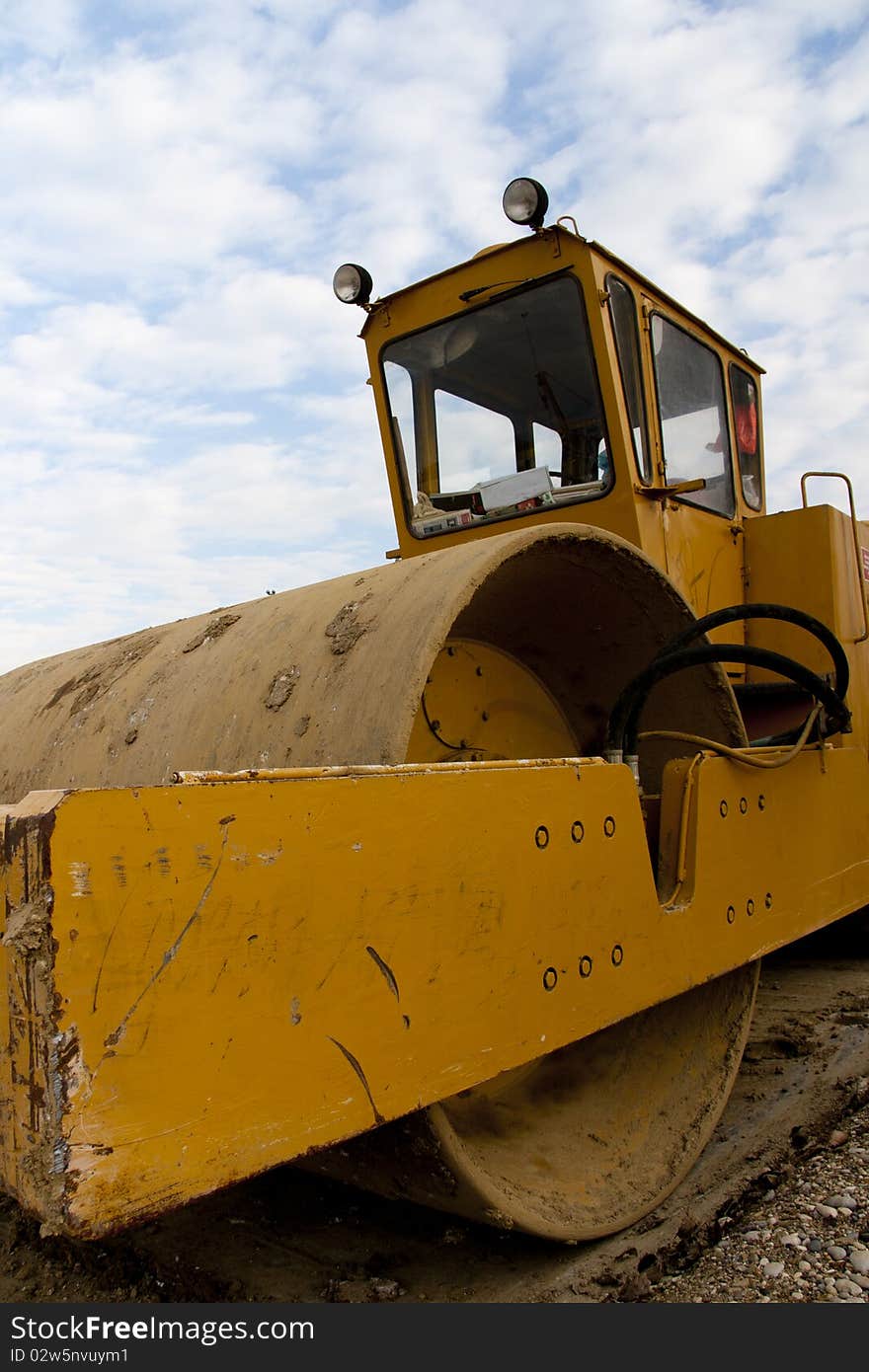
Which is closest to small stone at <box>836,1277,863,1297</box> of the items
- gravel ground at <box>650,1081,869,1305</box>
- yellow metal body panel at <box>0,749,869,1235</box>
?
gravel ground at <box>650,1081,869,1305</box>

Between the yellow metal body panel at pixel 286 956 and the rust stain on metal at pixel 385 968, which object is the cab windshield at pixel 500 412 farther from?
the rust stain on metal at pixel 385 968

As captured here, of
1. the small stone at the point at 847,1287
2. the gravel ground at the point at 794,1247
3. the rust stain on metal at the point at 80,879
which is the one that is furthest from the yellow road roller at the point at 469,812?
the small stone at the point at 847,1287

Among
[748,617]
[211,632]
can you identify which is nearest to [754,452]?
[748,617]

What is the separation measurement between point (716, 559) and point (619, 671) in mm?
1122

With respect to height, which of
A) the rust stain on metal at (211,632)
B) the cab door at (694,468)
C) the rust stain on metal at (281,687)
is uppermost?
the cab door at (694,468)

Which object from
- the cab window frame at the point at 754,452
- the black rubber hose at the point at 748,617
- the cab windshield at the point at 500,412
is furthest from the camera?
the cab window frame at the point at 754,452

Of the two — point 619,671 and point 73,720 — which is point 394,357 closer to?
point 619,671

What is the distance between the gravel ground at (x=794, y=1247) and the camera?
181 cm

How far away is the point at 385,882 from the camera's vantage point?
4.63 feet

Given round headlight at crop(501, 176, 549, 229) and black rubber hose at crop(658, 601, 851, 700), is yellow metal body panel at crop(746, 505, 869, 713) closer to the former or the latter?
black rubber hose at crop(658, 601, 851, 700)

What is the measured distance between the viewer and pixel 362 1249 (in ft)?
6.91

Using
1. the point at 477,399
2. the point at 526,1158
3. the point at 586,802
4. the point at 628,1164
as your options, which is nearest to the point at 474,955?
the point at 586,802

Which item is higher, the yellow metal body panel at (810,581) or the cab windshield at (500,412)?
the cab windshield at (500,412)

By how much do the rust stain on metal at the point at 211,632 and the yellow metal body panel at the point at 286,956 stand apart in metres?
0.81
